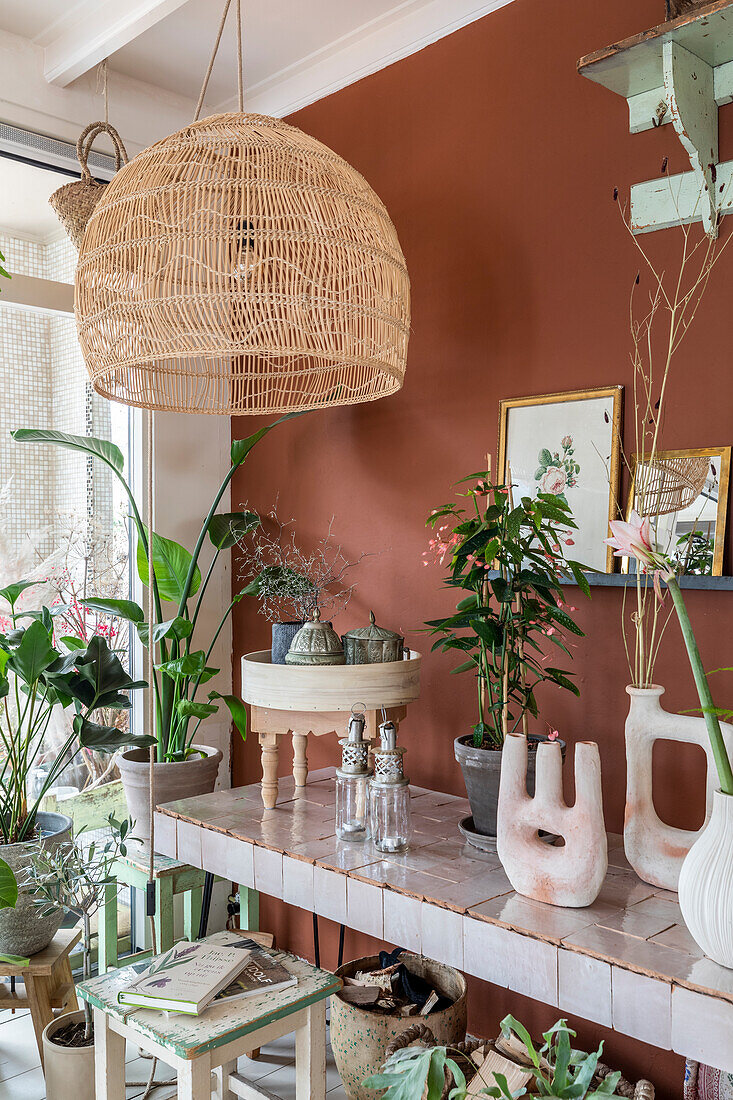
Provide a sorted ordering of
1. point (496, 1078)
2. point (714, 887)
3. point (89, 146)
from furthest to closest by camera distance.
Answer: point (89, 146) < point (714, 887) < point (496, 1078)

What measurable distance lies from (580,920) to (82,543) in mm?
1952

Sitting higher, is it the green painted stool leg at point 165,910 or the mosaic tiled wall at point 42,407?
the mosaic tiled wall at point 42,407

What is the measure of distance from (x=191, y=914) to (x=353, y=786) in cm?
97

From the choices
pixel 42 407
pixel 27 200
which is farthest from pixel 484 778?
pixel 27 200

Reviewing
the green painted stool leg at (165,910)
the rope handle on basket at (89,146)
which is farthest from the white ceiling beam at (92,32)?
the green painted stool leg at (165,910)

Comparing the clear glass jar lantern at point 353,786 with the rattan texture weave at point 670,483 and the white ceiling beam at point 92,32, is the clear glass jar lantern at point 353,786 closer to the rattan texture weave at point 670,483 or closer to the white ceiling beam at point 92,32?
the rattan texture weave at point 670,483

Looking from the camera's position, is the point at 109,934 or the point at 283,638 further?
the point at 109,934

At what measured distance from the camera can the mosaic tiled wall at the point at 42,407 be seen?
2.65 meters

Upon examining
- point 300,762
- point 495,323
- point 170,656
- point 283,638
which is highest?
point 495,323

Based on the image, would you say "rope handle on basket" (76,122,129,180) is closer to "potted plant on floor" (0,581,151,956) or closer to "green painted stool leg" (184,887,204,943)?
"potted plant on floor" (0,581,151,956)

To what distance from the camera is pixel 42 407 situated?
2723mm

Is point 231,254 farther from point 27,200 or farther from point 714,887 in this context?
point 27,200

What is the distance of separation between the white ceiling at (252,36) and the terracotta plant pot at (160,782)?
203 cm

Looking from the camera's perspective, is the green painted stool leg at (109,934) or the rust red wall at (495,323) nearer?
the rust red wall at (495,323)
